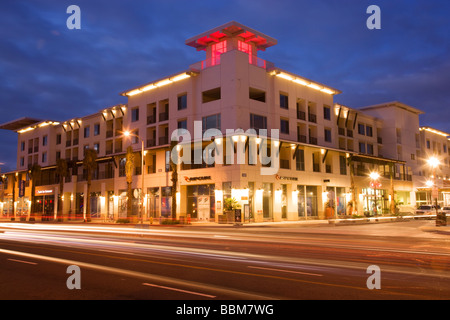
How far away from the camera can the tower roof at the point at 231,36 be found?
4375 cm

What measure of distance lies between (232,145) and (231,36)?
13700 millimetres

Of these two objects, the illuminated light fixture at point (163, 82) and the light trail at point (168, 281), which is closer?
the light trail at point (168, 281)

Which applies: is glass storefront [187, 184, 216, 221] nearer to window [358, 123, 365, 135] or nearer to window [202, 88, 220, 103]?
window [202, 88, 220, 103]

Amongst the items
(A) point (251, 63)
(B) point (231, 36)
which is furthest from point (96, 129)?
(A) point (251, 63)

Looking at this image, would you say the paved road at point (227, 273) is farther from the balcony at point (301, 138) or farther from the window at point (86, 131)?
the window at point (86, 131)

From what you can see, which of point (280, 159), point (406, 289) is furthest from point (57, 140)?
point (406, 289)

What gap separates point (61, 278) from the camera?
9938 mm

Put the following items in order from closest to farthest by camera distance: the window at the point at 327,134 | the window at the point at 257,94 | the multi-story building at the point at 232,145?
the multi-story building at the point at 232,145
the window at the point at 257,94
the window at the point at 327,134

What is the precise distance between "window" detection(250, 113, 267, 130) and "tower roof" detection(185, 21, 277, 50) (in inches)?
390

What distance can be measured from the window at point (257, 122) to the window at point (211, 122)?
3.72 m

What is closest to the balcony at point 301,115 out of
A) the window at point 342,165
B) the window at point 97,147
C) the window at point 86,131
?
the window at point 342,165

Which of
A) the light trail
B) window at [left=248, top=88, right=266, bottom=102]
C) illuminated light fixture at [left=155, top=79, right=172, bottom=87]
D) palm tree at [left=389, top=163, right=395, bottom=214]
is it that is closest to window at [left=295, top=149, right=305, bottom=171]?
window at [left=248, top=88, right=266, bottom=102]

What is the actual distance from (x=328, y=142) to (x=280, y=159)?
34.3ft
